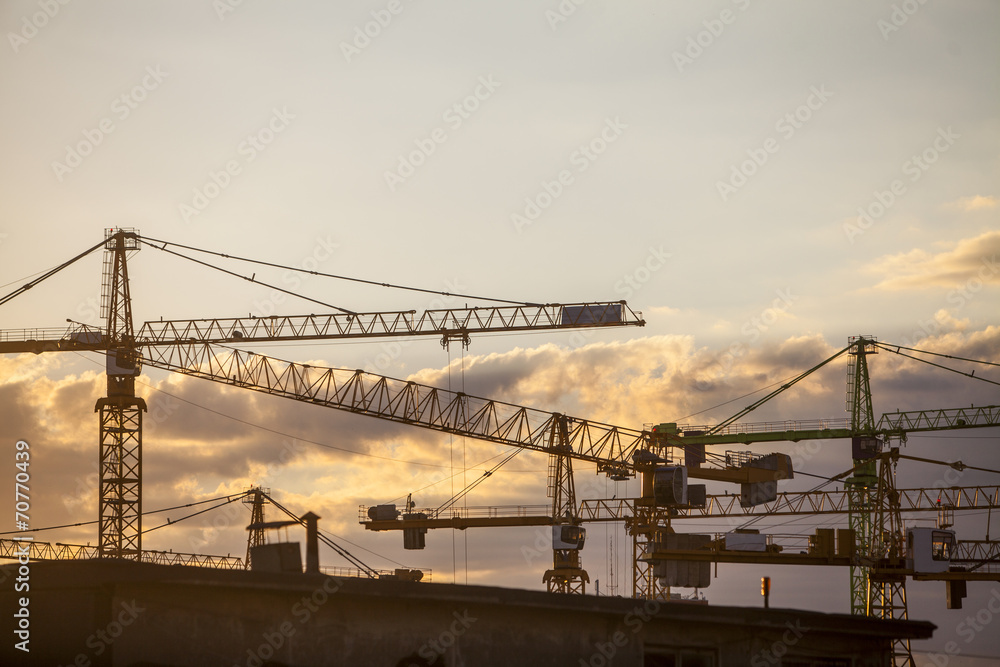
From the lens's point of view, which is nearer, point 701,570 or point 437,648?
point 437,648

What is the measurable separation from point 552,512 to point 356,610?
75235mm

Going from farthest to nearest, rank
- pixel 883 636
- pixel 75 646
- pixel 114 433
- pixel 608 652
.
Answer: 1. pixel 114 433
2. pixel 883 636
3. pixel 608 652
4. pixel 75 646

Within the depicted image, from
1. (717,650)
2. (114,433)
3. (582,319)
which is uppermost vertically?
(582,319)

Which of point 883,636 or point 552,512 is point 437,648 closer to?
point 883,636

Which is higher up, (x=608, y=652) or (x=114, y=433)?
(x=114, y=433)

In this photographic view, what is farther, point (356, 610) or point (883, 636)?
point (883, 636)

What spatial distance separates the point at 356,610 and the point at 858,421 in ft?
348

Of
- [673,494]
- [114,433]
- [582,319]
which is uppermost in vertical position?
[582,319]

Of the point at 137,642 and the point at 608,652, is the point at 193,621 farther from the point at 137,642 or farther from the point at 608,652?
the point at 608,652

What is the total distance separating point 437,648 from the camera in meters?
23.8

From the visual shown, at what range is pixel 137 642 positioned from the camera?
2258cm

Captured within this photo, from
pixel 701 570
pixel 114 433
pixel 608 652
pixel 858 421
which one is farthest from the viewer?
pixel 858 421

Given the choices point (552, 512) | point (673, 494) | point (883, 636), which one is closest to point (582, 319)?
point (552, 512)

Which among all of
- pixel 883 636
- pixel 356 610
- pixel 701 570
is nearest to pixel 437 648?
pixel 356 610
